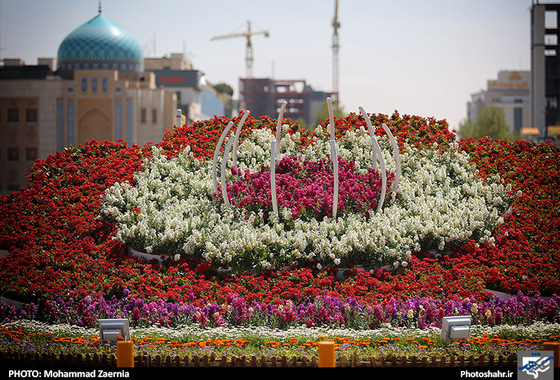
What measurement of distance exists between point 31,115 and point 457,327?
179 ft

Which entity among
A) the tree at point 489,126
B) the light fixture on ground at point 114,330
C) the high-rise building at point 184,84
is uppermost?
the high-rise building at point 184,84

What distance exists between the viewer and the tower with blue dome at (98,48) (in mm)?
59594

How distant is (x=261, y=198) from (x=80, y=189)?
13.5ft

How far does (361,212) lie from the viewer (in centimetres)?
1558

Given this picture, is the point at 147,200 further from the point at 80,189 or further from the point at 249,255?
the point at 249,255

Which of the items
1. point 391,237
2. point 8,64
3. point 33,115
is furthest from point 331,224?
point 8,64

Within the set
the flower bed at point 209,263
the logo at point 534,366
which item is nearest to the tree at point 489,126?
the flower bed at point 209,263

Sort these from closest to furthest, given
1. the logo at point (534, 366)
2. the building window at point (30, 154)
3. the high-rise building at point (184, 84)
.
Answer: the logo at point (534, 366), the building window at point (30, 154), the high-rise building at point (184, 84)

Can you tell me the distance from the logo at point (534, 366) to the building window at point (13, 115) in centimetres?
5628

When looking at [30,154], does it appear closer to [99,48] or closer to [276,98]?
[99,48]

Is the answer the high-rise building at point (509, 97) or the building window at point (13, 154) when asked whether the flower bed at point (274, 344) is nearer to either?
the building window at point (13, 154)

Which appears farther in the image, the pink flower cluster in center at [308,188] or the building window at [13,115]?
the building window at [13,115]

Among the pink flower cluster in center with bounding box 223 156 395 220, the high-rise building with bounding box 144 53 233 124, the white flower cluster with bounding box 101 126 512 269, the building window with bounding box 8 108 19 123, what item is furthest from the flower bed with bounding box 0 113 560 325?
the high-rise building with bounding box 144 53 233 124

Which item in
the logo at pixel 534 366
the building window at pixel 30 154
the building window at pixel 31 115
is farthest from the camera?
the building window at pixel 31 115
